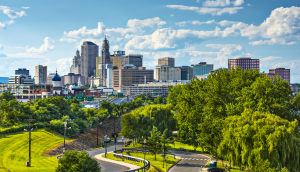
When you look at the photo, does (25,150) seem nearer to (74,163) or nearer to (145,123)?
(145,123)

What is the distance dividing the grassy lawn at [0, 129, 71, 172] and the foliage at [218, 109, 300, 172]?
1026 inches

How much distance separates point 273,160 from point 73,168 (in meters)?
25.4

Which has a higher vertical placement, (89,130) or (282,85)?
(282,85)

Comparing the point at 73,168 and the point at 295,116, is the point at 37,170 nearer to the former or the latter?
the point at 73,168

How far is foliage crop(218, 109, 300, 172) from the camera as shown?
3900cm

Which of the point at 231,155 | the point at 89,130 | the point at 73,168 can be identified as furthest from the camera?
the point at 89,130

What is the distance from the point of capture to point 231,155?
1757 inches

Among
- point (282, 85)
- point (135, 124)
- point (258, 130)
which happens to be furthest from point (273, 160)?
point (135, 124)

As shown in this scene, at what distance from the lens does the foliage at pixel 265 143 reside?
39000 mm

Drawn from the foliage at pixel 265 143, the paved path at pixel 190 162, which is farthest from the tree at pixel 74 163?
the paved path at pixel 190 162

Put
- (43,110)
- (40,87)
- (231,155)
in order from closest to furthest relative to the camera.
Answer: (231,155) → (43,110) → (40,87)

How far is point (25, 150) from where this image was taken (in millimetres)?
55312

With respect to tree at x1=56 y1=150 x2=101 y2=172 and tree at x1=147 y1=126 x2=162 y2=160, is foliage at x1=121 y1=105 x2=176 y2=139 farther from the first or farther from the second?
tree at x1=56 y1=150 x2=101 y2=172

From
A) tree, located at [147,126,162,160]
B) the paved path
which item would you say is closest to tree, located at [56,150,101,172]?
the paved path
